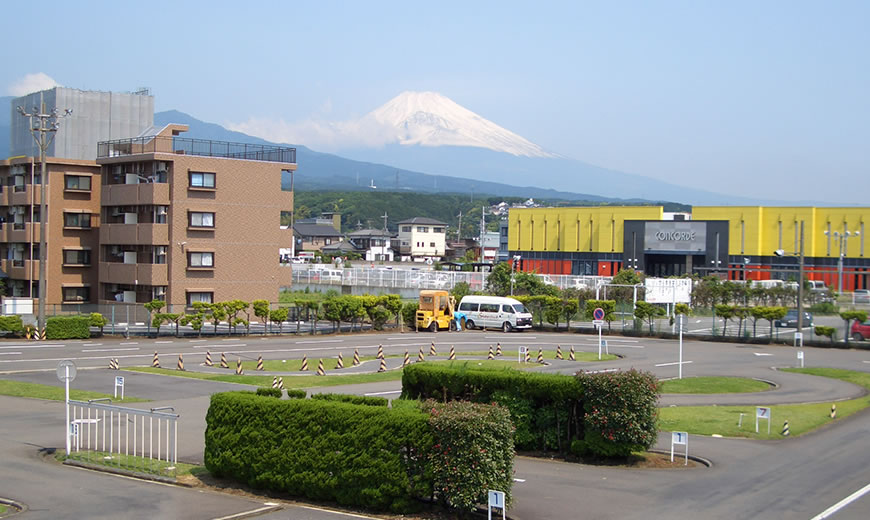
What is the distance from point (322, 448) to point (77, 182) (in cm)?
4828

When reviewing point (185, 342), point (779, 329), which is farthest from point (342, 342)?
point (779, 329)

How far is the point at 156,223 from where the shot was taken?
51594 mm

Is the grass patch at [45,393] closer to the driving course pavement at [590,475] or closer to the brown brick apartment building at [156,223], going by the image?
the driving course pavement at [590,475]

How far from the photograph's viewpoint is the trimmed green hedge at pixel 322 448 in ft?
43.2

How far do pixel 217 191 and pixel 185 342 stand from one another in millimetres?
12474

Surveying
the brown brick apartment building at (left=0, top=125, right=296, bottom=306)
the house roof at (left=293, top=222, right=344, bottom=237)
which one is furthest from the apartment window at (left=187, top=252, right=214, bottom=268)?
the house roof at (left=293, top=222, right=344, bottom=237)

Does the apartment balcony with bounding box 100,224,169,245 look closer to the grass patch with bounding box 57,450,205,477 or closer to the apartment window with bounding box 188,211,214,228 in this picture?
A: the apartment window with bounding box 188,211,214,228

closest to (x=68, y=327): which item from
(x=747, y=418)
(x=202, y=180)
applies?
(x=202, y=180)

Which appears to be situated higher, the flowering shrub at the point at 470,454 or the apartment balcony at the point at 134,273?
the apartment balcony at the point at 134,273

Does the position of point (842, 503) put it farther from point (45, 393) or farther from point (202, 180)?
point (202, 180)

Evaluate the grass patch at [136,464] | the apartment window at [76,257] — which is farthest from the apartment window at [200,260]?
the grass patch at [136,464]

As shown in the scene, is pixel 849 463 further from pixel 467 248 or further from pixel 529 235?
pixel 467 248

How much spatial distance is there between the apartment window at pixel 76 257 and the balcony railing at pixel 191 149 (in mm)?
6494

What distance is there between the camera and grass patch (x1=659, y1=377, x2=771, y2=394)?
28.7 metres
